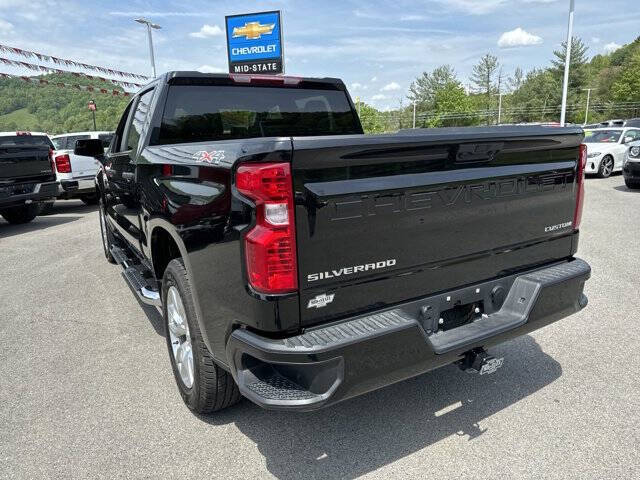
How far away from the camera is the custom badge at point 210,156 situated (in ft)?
7.27

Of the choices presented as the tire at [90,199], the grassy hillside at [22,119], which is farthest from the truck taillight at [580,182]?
the grassy hillside at [22,119]

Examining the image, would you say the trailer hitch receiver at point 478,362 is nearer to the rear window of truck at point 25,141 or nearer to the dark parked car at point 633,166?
the rear window of truck at point 25,141

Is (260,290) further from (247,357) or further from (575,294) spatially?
(575,294)

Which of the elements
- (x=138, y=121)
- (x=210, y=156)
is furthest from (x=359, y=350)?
(x=138, y=121)

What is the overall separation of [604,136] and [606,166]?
1180 millimetres

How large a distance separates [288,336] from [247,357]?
258 millimetres

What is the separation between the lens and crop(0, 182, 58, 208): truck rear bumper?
31.0 feet

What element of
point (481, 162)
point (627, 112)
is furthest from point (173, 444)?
point (627, 112)

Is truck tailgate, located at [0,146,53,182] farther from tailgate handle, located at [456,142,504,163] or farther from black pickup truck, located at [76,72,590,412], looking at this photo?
tailgate handle, located at [456,142,504,163]

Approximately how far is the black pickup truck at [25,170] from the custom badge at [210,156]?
8.86 meters

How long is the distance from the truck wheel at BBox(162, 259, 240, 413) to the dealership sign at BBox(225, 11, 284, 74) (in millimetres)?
16288

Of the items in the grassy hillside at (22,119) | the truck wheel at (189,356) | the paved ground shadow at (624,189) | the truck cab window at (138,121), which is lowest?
the paved ground shadow at (624,189)

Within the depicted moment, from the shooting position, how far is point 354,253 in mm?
2148

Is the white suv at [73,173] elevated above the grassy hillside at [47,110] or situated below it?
below
